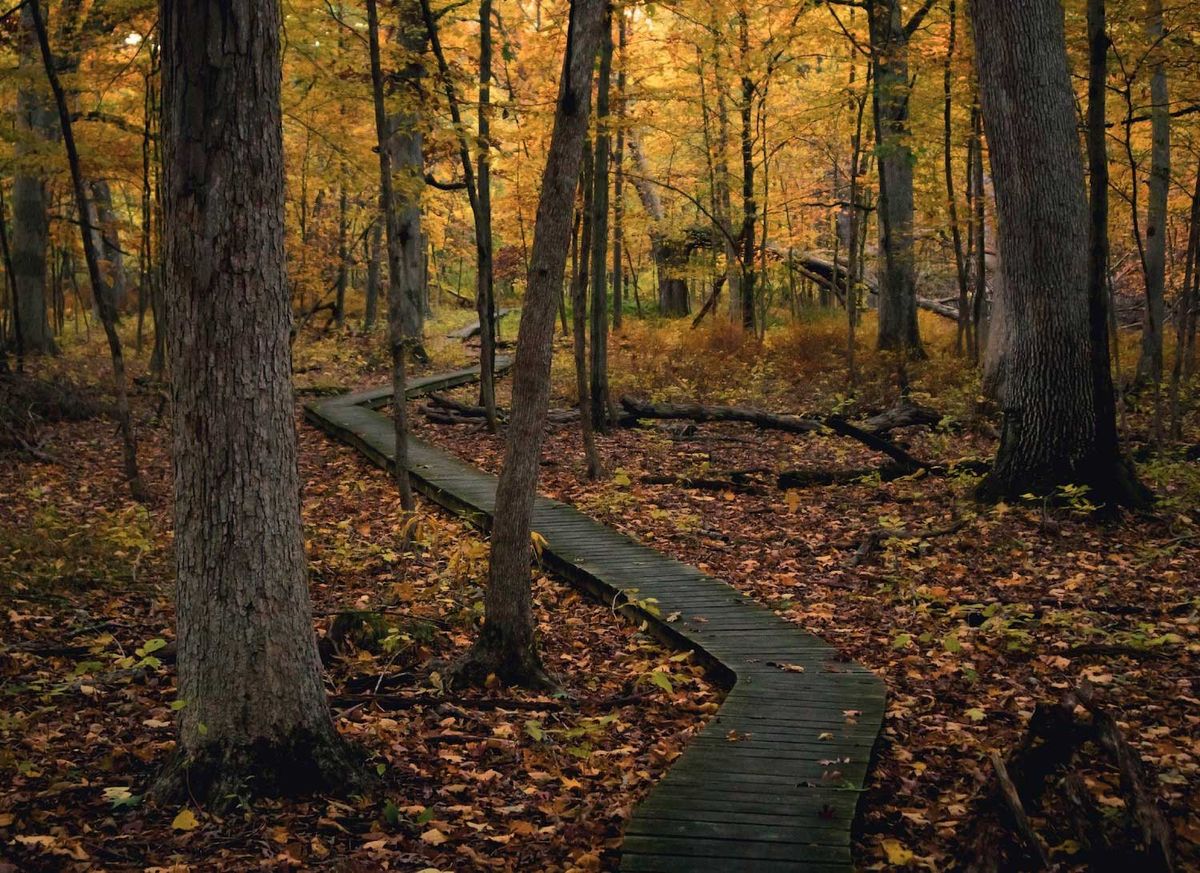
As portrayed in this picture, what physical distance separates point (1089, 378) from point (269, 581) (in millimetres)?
7164

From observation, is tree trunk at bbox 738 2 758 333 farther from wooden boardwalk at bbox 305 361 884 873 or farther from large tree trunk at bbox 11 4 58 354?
large tree trunk at bbox 11 4 58 354

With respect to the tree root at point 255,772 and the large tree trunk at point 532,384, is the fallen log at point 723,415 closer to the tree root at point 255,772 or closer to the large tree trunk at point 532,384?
the large tree trunk at point 532,384

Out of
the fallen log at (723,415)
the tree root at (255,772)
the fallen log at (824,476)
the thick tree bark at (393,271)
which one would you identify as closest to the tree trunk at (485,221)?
the fallen log at (723,415)

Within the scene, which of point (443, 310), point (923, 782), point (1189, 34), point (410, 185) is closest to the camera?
point (923, 782)

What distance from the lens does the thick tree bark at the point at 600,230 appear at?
11.0 metres

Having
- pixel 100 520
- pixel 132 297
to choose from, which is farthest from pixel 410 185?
pixel 132 297

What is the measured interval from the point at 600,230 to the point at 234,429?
8348mm

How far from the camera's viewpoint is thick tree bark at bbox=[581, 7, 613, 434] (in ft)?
36.0

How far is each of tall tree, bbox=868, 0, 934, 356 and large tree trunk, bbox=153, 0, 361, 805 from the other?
1215 centimetres

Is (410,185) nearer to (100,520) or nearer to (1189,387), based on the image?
(100,520)

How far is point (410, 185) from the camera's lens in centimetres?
1050

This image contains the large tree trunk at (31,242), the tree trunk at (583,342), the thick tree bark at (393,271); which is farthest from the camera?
the large tree trunk at (31,242)

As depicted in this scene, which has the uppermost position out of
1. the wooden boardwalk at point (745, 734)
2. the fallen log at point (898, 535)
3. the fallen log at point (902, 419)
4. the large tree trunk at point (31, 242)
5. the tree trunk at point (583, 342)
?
the large tree trunk at point (31, 242)

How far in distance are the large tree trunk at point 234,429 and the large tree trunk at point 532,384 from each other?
1.67 metres
